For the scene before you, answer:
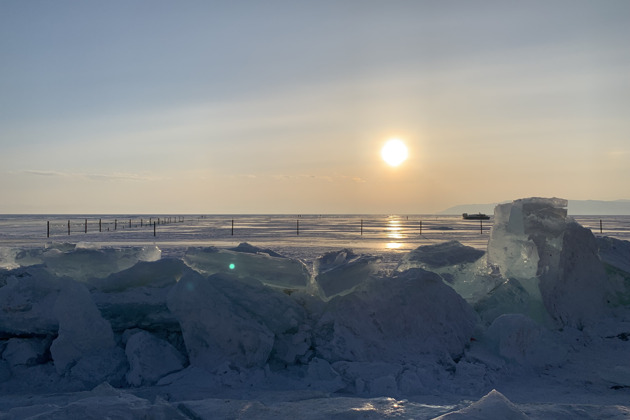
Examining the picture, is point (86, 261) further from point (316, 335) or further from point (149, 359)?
point (316, 335)

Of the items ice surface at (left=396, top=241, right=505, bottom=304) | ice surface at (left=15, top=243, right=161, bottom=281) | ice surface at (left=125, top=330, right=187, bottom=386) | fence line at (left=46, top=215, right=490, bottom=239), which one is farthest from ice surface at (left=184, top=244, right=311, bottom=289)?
fence line at (left=46, top=215, right=490, bottom=239)

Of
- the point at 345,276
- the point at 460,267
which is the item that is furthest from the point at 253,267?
the point at 460,267

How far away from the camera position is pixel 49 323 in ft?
18.2

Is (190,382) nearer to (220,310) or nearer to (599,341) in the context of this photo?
(220,310)

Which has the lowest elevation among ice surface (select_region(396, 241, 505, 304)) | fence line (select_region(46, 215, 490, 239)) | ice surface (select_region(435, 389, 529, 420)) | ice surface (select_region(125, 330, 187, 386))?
fence line (select_region(46, 215, 490, 239))

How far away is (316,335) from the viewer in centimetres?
548

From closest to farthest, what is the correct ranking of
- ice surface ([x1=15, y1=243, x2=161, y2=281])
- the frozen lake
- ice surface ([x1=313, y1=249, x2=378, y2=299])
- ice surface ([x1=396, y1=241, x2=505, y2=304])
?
ice surface ([x1=313, y1=249, x2=378, y2=299]), ice surface ([x1=15, y1=243, x2=161, y2=281]), ice surface ([x1=396, y1=241, x2=505, y2=304]), the frozen lake

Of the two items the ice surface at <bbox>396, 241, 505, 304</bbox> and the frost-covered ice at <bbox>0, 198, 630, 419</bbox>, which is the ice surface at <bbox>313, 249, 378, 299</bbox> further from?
the ice surface at <bbox>396, 241, 505, 304</bbox>

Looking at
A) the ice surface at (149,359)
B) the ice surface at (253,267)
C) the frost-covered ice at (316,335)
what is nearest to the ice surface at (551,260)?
the frost-covered ice at (316,335)

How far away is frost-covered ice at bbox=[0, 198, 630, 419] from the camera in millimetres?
4449

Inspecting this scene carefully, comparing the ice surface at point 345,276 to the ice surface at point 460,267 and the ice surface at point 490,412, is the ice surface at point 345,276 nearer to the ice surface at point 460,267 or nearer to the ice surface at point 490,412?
the ice surface at point 460,267

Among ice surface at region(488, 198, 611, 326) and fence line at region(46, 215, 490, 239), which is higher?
ice surface at region(488, 198, 611, 326)

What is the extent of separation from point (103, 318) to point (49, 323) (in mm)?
630

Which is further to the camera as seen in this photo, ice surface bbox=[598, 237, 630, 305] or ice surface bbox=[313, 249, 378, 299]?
ice surface bbox=[598, 237, 630, 305]
